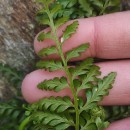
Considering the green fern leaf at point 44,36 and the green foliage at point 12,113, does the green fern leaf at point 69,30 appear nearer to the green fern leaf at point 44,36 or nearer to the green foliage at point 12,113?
the green fern leaf at point 44,36

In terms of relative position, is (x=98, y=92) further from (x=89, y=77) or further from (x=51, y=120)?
(x=51, y=120)

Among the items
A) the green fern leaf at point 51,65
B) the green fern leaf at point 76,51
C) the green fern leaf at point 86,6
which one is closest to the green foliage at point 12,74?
the green fern leaf at point 51,65

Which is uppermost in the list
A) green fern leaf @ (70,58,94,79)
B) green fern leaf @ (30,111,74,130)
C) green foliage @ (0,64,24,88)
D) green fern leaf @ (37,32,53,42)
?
green fern leaf @ (37,32,53,42)

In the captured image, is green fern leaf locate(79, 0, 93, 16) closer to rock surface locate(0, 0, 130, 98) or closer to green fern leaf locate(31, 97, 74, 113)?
rock surface locate(0, 0, 130, 98)

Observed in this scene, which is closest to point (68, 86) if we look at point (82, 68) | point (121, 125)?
point (82, 68)

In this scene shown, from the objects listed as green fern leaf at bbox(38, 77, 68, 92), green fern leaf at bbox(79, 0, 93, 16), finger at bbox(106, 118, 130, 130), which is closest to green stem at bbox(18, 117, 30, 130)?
green fern leaf at bbox(38, 77, 68, 92)

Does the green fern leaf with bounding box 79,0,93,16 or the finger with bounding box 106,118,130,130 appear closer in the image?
the green fern leaf with bounding box 79,0,93,16
